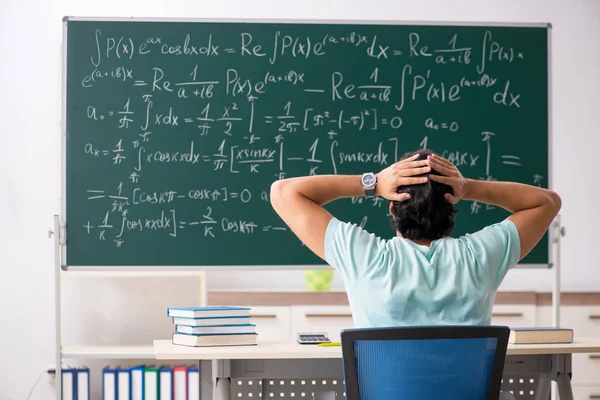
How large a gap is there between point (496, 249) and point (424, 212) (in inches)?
7.0

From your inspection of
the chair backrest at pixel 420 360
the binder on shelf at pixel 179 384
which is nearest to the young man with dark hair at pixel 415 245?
the chair backrest at pixel 420 360

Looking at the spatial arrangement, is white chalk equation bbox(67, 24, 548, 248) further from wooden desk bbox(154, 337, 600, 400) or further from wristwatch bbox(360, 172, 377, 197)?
wristwatch bbox(360, 172, 377, 197)

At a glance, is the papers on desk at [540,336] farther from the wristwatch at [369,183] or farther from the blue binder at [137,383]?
the blue binder at [137,383]

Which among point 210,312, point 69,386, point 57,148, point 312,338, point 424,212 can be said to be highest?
point 57,148

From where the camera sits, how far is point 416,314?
1.62m

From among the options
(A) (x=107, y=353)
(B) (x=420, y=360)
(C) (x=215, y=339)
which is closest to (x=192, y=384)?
(A) (x=107, y=353)

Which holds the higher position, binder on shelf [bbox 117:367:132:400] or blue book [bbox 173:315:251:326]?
blue book [bbox 173:315:251:326]

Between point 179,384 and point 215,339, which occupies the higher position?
point 215,339

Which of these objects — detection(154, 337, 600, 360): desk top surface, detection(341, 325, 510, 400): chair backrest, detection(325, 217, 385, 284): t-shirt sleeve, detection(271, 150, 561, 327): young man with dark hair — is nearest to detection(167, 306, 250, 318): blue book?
detection(154, 337, 600, 360): desk top surface

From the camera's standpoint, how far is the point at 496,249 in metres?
1.72

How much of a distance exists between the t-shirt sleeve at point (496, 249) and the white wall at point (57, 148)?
2.82 metres

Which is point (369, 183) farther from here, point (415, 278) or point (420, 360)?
point (420, 360)

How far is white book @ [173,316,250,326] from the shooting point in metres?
2.41

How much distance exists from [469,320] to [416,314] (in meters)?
0.12
